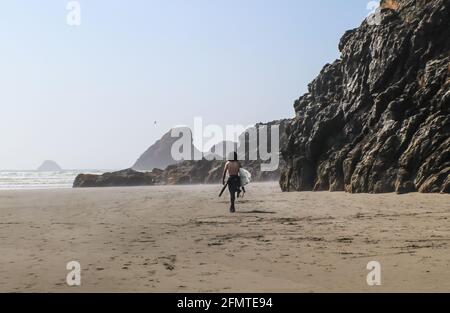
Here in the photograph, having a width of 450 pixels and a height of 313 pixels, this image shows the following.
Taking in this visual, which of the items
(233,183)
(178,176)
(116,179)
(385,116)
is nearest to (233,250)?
(233,183)

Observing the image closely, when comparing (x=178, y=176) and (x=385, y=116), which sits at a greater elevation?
(x=385, y=116)

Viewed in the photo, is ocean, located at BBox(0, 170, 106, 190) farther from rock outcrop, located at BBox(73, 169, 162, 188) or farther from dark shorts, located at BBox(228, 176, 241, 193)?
dark shorts, located at BBox(228, 176, 241, 193)

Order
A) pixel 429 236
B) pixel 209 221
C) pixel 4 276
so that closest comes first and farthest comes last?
pixel 4 276, pixel 429 236, pixel 209 221

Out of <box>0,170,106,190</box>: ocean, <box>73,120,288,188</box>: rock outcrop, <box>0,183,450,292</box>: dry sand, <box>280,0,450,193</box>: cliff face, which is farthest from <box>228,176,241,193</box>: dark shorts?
<box>73,120,288,188</box>: rock outcrop

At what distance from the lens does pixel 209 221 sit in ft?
47.1

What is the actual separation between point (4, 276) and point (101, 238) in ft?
12.9

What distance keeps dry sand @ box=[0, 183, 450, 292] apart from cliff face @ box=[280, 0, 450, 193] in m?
6.83

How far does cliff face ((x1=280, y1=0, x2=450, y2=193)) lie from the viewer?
21906mm

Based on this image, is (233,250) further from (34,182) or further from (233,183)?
(34,182)

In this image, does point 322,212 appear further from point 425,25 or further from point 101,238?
point 425,25

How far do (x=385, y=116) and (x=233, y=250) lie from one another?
18.6 m

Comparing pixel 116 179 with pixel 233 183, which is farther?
pixel 116 179

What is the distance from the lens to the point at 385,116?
993 inches
